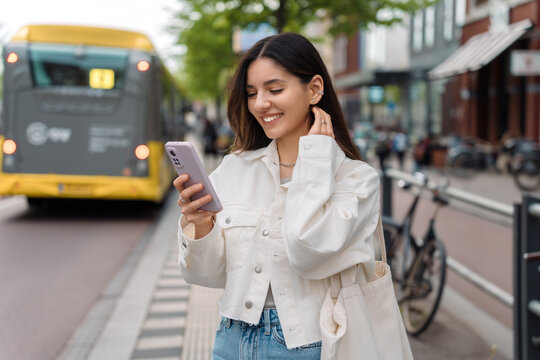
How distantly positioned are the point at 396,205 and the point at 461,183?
4910 millimetres

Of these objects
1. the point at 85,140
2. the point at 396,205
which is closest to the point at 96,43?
the point at 85,140

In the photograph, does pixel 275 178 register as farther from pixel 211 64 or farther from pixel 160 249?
pixel 211 64

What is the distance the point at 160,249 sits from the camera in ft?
Result: 25.9

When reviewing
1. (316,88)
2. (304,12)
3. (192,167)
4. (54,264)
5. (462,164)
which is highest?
(304,12)

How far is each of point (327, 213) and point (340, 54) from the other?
49.4 metres

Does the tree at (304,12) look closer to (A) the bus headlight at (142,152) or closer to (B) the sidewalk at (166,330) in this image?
(A) the bus headlight at (142,152)

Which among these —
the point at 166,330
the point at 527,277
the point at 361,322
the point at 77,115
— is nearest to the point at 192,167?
the point at 361,322

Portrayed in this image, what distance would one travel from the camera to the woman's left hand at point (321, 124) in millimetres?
1867

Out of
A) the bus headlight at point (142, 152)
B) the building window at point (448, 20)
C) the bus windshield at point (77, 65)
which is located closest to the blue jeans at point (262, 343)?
the bus headlight at point (142, 152)

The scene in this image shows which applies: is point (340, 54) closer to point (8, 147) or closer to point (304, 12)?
point (304, 12)

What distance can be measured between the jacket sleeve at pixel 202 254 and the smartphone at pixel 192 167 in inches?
4.8

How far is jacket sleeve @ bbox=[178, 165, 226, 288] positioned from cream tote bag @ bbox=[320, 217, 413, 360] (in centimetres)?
35

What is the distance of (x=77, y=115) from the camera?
33.1 feet

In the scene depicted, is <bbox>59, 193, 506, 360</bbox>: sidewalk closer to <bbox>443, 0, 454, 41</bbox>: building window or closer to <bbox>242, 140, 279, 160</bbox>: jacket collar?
<bbox>242, 140, 279, 160</bbox>: jacket collar
